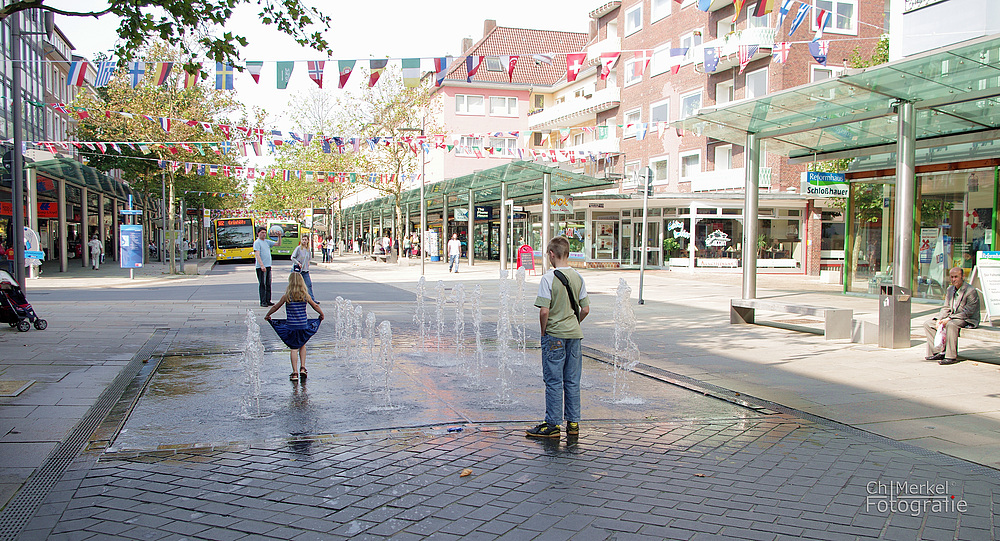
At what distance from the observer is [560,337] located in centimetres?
570

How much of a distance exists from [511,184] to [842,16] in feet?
52.2

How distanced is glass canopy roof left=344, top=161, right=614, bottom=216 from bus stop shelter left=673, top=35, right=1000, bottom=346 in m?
11.6

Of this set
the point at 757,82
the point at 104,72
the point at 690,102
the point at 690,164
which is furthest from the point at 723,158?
the point at 104,72

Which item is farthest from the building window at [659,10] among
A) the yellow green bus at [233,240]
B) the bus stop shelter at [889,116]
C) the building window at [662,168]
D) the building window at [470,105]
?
the yellow green bus at [233,240]

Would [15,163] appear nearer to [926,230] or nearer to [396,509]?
[396,509]

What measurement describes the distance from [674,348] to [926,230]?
31.6 feet

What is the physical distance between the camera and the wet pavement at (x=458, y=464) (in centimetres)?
398

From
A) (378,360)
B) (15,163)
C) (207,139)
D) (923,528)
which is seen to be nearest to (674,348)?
(378,360)

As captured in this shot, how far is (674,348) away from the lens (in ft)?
34.7

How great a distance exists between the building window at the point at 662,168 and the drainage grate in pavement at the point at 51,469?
107 feet

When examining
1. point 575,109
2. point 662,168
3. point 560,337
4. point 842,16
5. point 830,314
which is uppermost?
point 842,16

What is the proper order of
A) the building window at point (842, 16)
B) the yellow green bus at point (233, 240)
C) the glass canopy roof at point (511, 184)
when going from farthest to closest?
the yellow green bus at point (233, 240), the building window at point (842, 16), the glass canopy roof at point (511, 184)

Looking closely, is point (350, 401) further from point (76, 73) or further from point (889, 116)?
point (76, 73)

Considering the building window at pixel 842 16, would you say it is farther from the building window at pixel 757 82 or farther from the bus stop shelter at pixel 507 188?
the bus stop shelter at pixel 507 188
